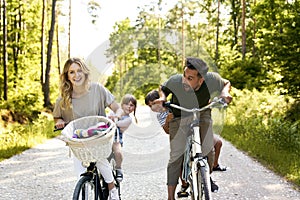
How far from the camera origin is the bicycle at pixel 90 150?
3.18 m

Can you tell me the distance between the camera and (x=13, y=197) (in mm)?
5496

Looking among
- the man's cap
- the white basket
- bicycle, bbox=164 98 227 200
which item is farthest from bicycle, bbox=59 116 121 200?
the man's cap

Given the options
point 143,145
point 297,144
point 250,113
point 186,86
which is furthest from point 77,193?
point 250,113

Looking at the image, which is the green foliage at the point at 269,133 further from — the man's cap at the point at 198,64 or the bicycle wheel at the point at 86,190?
the bicycle wheel at the point at 86,190

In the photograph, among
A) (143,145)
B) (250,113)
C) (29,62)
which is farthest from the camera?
(29,62)

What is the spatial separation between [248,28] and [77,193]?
33010 mm

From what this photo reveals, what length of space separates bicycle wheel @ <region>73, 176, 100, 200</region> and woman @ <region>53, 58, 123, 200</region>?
177 millimetres

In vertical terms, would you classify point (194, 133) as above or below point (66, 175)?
above

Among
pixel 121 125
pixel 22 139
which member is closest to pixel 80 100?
pixel 121 125

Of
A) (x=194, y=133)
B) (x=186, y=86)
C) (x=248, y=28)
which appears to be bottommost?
(x=194, y=133)

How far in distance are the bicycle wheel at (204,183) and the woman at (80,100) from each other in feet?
2.78

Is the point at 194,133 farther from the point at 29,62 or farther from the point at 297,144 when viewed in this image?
the point at 29,62

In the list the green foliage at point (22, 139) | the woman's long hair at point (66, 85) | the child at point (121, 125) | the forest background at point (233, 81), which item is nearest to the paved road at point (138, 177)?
the green foliage at point (22, 139)

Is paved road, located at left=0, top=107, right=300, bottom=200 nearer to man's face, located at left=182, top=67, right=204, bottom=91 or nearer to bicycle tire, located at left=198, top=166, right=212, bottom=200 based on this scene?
bicycle tire, located at left=198, top=166, right=212, bottom=200
